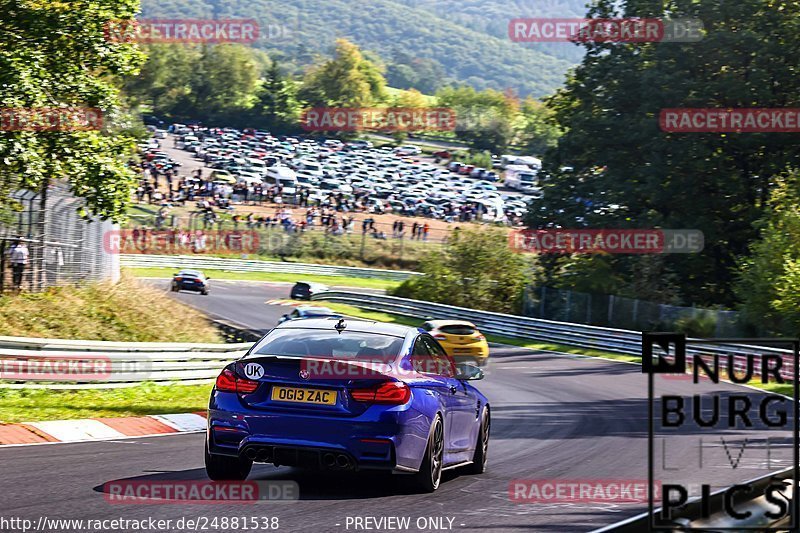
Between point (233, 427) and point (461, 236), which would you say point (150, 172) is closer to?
point (461, 236)

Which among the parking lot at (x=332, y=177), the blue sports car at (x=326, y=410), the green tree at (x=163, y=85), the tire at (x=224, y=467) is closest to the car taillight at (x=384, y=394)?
the blue sports car at (x=326, y=410)

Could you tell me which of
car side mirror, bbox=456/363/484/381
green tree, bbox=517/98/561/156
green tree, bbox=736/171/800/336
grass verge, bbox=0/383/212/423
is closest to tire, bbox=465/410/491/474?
car side mirror, bbox=456/363/484/381

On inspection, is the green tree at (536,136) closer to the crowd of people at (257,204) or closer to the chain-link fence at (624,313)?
the crowd of people at (257,204)

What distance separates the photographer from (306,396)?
848 centimetres

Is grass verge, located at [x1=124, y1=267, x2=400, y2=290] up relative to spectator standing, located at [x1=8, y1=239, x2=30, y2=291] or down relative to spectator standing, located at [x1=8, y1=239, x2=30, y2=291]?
down

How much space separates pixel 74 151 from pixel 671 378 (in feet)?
52.0

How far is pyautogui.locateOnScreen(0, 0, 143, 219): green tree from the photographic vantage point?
1922cm

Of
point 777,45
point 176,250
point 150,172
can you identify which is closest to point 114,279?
point 777,45

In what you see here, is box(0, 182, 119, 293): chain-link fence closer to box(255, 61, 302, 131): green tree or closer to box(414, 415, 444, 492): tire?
box(414, 415, 444, 492): tire

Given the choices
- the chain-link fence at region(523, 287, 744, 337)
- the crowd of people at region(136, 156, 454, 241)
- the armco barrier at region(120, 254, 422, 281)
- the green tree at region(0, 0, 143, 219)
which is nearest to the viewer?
the green tree at region(0, 0, 143, 219)

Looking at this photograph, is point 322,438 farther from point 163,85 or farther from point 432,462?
point 163,85

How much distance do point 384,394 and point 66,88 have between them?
14604 millimetres

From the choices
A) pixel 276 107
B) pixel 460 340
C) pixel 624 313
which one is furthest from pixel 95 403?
pixel 276 107

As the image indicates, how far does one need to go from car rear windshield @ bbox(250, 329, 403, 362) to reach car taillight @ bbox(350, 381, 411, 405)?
350 millimetres
